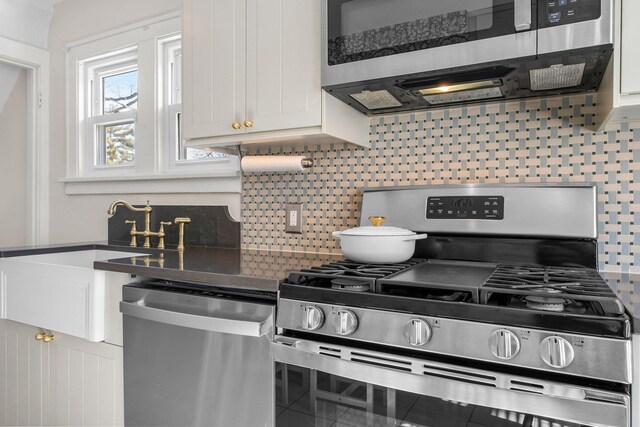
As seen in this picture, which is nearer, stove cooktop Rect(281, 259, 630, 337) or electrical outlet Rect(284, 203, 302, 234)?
stove cooktop Rect(281, 259, 630, 337)

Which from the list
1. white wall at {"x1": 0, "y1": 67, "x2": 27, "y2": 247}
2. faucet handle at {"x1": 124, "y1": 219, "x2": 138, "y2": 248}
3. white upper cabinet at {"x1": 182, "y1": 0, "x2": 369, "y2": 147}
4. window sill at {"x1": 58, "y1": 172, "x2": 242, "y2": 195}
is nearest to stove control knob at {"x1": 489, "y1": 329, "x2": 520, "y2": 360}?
white upper cabinet at {"x1": 182, "y1": 0, "x2": 369, "y2": 147}

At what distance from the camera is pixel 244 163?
1.89 m

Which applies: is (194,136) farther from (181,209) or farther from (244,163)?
(181,209)

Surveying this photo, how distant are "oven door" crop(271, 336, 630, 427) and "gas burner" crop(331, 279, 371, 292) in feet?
0.48

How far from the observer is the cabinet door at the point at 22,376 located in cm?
182

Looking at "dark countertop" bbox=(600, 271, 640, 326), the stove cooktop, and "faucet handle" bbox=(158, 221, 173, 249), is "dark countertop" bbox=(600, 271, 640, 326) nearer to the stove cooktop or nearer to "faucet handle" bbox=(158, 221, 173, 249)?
the stove cooktop

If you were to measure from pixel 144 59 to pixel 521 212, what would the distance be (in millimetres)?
2274

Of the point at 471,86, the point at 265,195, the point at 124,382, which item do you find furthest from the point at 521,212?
the point at 124,382

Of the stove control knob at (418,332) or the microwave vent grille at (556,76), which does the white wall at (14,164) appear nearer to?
the stove control knob at (418,332)

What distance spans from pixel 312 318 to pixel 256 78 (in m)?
0.99

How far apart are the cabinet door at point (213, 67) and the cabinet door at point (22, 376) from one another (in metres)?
1.16

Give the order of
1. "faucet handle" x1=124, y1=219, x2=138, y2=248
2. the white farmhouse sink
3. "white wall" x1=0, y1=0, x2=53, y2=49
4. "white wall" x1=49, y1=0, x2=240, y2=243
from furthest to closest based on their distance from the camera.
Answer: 1. "white wall" x1=0, y1=0, x2=53, y2=49
2. "white wall" x1=49, y1=0, x2=240, y2=243
3. "faucet handle" x1=124, y1=219, x2=138, y2=248
4. the white farmhouse sink

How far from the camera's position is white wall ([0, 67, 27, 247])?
303 centimetres

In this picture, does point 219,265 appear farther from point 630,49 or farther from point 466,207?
point 630,49
